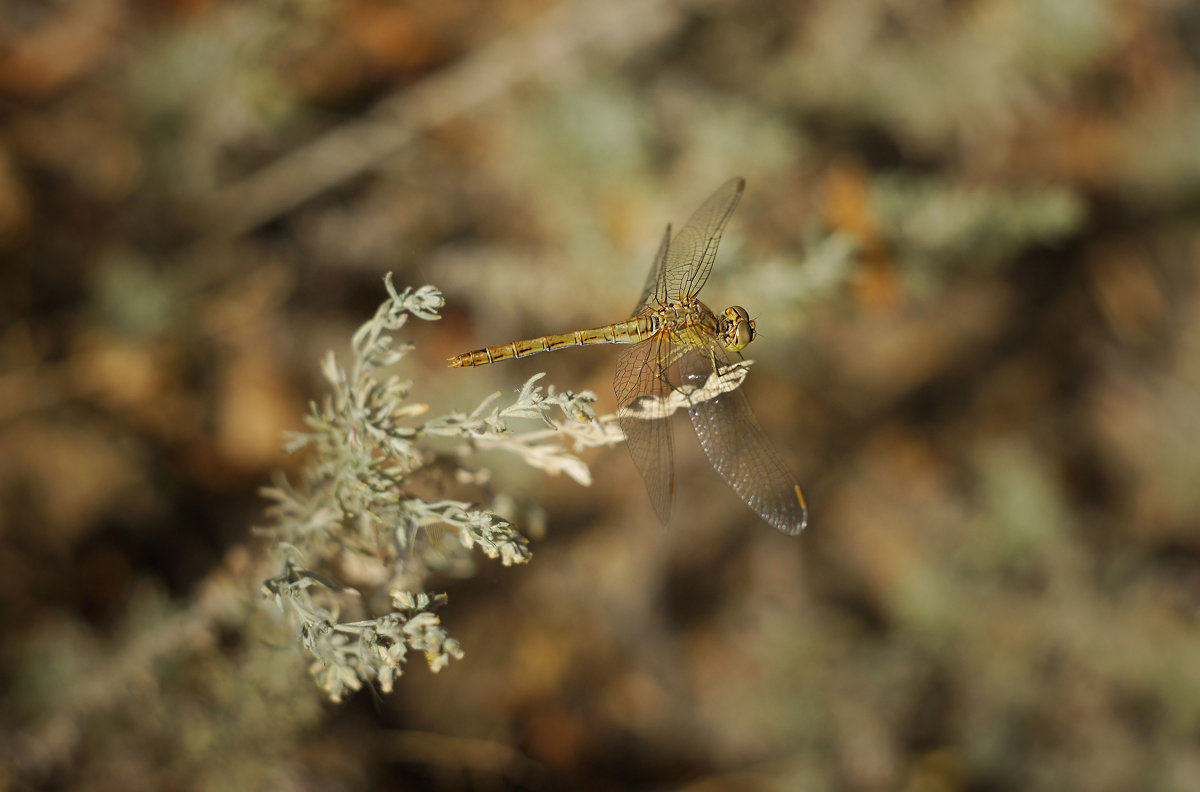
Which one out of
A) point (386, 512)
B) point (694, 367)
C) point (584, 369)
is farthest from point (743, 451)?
point (584, 369)

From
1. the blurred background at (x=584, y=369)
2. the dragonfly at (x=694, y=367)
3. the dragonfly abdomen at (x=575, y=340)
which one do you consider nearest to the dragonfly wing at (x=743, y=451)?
the dragonfly at (x=694, y=367)

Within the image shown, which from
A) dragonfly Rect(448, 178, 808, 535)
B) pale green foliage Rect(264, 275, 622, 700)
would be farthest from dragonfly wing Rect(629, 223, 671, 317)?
pale green foliage Rect(264, 275, 622, 700)

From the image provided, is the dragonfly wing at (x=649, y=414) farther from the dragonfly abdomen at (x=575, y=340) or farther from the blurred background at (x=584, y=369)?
the blurred background at (x=584, y=369)

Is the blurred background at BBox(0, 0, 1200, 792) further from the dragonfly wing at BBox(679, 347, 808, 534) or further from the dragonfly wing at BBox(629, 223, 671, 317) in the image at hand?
the dragonfly wing at BBox(679, 347, 808, 534)

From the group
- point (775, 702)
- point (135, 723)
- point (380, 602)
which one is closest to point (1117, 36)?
point (775, 702)

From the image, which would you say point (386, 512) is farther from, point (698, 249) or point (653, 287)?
point (698, 249)

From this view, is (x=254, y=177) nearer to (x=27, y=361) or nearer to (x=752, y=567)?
(x=27, y=361)

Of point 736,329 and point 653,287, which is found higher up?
point 653,287
